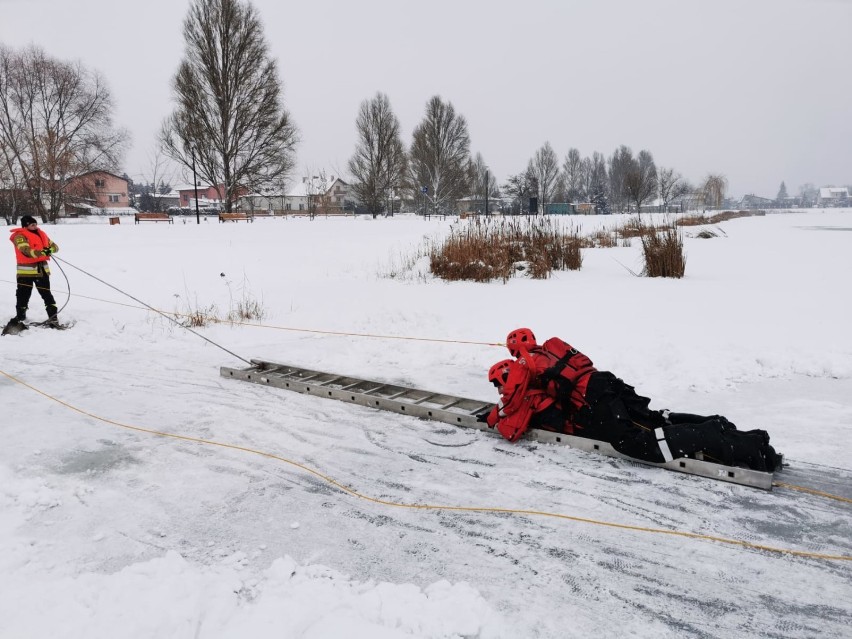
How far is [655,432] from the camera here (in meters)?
3.71

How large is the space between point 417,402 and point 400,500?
1.61 meters

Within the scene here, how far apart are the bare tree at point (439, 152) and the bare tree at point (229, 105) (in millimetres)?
19939

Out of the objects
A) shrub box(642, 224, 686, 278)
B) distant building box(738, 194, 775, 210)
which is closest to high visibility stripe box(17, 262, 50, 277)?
shrub box(642, 224, 686, 278)

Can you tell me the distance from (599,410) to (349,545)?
6.58 ft

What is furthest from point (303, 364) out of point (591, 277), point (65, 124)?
point (65, 124)

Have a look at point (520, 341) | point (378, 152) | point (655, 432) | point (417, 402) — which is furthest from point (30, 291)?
point (378, 152)

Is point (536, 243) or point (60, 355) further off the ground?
point (536, 243)

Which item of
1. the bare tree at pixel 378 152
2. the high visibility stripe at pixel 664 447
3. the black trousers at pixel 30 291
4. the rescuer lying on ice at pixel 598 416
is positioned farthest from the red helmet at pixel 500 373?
the bare tree at pixel 378 152

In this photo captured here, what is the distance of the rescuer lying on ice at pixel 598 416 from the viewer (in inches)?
141

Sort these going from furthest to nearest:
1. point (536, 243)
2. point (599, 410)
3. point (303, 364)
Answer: point (536, 243), point (303, 364), point (599, 410)

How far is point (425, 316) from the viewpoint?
8.48m

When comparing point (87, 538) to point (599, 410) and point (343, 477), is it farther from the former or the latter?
point (599, 410)

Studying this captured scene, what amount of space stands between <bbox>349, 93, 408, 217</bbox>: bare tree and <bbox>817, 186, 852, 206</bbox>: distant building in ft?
468

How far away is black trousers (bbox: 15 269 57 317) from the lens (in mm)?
8539
